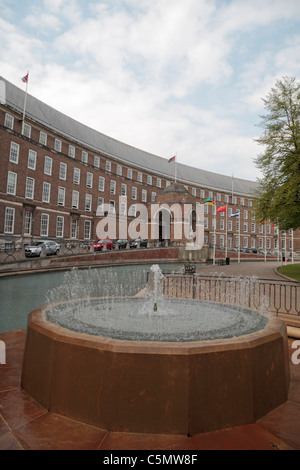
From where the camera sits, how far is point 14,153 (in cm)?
3541

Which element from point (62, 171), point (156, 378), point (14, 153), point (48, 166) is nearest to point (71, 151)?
point (62, 171)

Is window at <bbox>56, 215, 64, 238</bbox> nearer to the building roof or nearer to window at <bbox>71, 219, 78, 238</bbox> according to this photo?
window at <bbox>71, 219, 78, 238</bbox>

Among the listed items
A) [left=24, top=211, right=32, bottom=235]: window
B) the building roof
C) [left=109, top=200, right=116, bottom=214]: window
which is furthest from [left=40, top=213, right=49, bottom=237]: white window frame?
[left=109, top=200, right=116, bottom=214]: window

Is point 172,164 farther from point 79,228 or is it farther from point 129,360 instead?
point 129,360

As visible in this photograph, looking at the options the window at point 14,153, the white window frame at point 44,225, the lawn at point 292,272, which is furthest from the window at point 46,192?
the lawn at point 292,272

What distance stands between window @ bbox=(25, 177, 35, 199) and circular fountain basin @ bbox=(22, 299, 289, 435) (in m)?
36.7

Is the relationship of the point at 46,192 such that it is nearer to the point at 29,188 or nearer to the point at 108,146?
the point at 29,188

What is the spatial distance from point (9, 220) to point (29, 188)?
5.54 metres

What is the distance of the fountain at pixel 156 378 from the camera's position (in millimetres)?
3215

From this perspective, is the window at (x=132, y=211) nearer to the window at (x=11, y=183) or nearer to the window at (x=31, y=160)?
the window at (x=31, y=160)

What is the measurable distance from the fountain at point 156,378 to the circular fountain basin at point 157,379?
1cm

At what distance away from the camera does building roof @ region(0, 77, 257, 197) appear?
4000 cm

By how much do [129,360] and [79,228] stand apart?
43.9m
